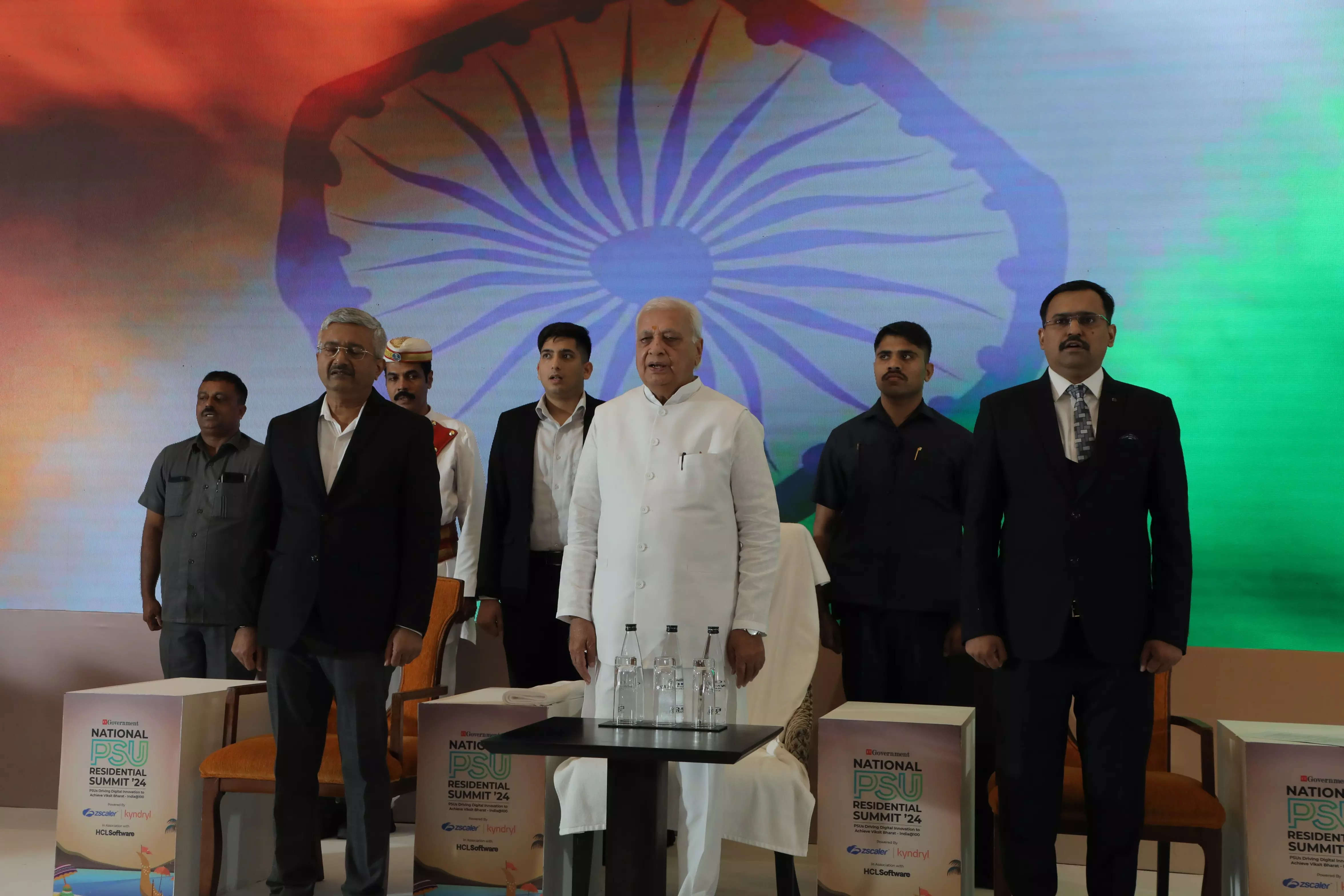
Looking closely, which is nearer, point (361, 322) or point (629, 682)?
point (629, 682)

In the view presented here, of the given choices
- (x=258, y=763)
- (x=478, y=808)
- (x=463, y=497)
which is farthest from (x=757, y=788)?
(x=463, y=497)

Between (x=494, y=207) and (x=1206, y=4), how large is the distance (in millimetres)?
3040

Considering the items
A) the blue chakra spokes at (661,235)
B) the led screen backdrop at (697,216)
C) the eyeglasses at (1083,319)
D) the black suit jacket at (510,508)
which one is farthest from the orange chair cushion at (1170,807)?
the blue chakra spokes at (661,235)

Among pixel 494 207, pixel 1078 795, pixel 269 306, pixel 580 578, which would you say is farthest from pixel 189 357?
pixel 1078 795

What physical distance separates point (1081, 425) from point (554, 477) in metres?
1.82

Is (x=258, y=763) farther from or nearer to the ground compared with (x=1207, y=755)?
nearer to the ground

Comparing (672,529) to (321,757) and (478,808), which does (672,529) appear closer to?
(478,808)

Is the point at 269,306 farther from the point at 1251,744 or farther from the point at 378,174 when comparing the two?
the point at 1251,744

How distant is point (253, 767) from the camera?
3461mm

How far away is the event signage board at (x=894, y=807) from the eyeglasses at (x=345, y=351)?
1705 millimetres

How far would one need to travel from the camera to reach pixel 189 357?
5352 millimetres

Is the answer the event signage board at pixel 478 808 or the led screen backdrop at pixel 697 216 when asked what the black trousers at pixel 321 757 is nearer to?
the event signage board at pixel 478 808

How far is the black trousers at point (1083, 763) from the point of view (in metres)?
2.95

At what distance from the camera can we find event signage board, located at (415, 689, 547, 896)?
11.0ft
